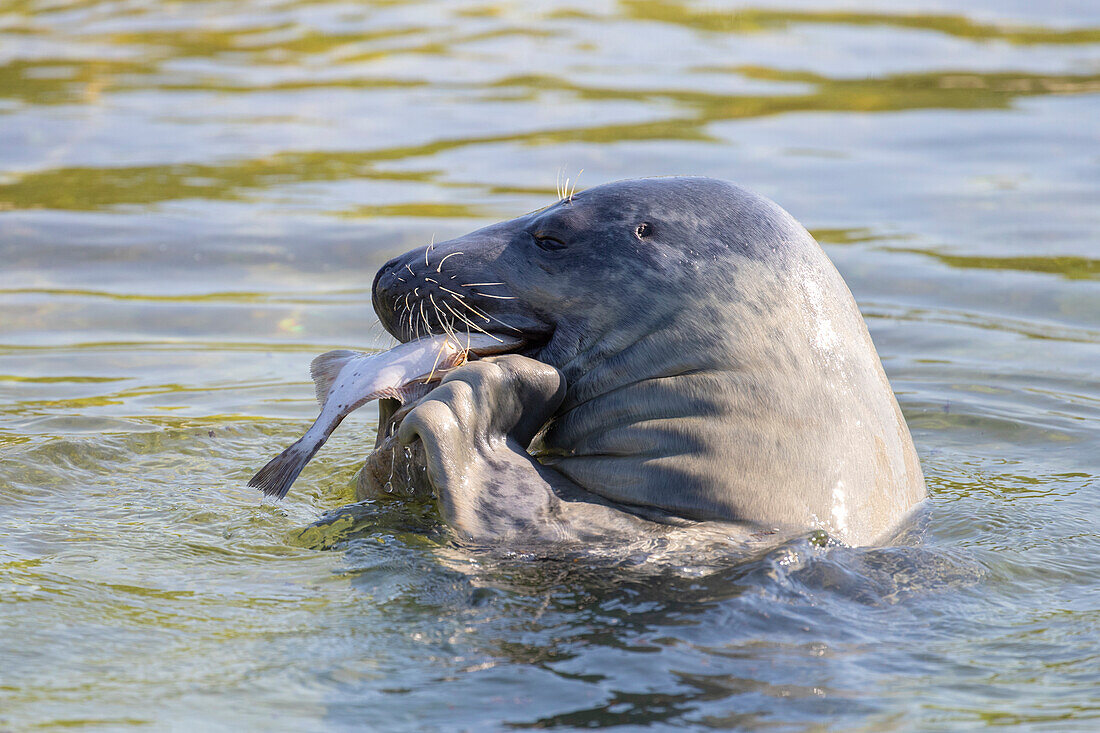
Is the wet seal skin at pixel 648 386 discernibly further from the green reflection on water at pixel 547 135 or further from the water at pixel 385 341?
the green reflection on water at pixel 547 135

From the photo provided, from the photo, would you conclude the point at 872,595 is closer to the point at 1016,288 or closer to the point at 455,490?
the point at 455,490

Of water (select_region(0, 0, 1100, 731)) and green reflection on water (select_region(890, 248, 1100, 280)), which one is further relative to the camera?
green reflection on water (select_region(890, 248, 1100, 280))

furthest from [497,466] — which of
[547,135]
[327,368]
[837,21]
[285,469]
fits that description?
[837,21]

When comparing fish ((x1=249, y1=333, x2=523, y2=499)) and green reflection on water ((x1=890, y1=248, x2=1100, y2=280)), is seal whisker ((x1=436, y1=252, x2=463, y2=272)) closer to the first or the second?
fish ((x1=249, y1=333, x2=523, y2=499))

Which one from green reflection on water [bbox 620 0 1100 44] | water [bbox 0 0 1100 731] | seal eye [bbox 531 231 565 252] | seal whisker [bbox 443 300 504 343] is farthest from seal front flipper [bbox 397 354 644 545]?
green reflection on water [bbox 620 0 1100 44]

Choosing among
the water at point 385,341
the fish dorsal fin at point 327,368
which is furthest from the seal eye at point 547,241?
the water at point 385,341

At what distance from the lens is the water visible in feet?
12.9

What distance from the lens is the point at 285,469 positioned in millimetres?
4832

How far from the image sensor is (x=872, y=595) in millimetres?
4492

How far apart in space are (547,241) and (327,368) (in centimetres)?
93

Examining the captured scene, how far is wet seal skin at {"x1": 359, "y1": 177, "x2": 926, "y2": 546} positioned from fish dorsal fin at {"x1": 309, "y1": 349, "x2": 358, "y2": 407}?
0.24 metres

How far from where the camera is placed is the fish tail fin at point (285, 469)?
15.7 feet

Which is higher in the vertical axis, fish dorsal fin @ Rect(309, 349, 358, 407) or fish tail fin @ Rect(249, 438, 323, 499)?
fish dorsal fin @ Rect(309, 349, 358, 407)

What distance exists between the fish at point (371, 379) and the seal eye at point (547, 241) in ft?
1.19
